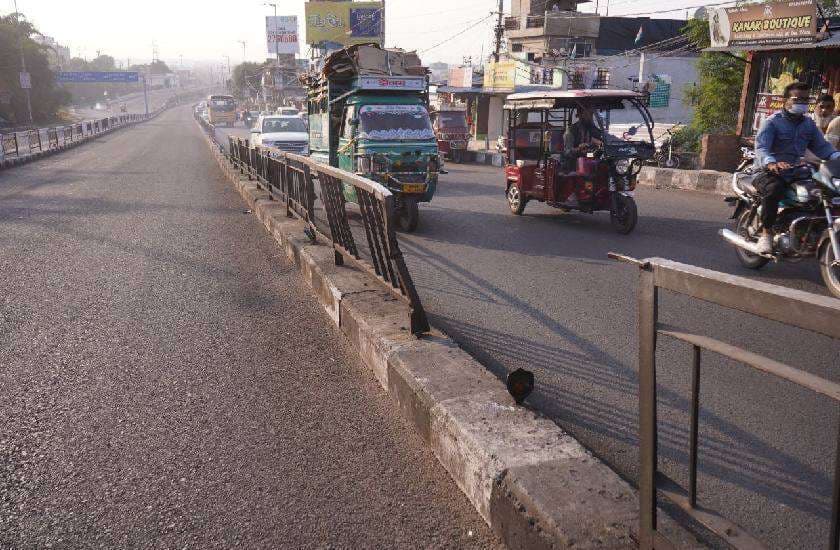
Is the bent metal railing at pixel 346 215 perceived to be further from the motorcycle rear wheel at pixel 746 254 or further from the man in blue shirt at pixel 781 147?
the motorcycle rear wheel at pixel 746 254

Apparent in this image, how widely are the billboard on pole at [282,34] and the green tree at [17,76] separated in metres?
31.8

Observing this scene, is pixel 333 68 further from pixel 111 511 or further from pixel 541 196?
pixel 111 511

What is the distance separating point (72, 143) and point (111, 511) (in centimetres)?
3588

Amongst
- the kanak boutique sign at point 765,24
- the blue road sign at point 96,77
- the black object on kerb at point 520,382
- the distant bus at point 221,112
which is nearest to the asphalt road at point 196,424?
the black object on kerb at point 520,382

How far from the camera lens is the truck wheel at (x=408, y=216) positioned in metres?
9.88

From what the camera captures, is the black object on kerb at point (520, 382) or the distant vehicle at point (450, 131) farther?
the distant vehicle at point (450, 131)

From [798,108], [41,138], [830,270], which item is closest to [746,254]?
[830,270]

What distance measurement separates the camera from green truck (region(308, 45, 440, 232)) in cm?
1058

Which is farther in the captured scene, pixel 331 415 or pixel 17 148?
pixel 17 148

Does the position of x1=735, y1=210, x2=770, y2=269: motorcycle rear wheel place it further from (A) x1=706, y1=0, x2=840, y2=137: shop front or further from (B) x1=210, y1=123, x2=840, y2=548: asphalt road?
(A) x1=706, y1=0, x2=840, y2=137: shop front

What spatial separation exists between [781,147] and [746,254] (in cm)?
121

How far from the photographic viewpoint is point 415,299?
4.36 meters

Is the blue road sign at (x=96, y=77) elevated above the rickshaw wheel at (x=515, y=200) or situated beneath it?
elevated above

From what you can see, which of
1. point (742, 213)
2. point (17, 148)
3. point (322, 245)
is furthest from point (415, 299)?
point (17, 148)
